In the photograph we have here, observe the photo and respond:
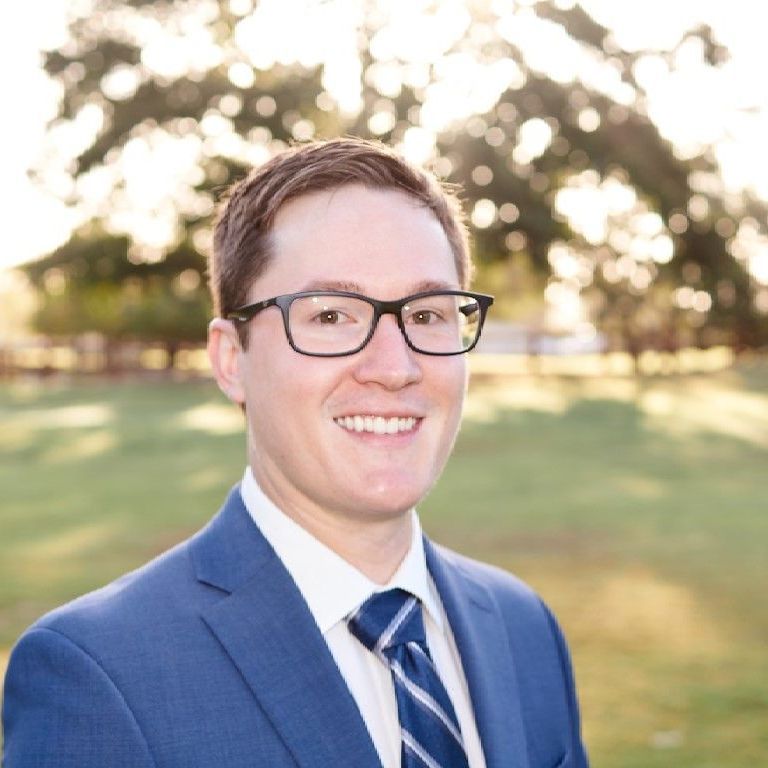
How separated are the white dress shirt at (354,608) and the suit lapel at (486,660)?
3 cm

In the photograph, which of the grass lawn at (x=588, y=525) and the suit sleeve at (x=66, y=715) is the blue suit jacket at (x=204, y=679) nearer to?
the suit sleeve at (x=66, y=715)

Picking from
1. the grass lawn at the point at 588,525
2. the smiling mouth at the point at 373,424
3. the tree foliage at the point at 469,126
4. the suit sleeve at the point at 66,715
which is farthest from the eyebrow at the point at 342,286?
the tree foliage at the point at 469,126

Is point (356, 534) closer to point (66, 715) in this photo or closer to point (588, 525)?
point (66, 715)

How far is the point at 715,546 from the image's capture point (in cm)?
1005

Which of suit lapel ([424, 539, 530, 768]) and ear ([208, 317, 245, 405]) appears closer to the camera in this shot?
suit lapel ([424, 539, 530, 768])

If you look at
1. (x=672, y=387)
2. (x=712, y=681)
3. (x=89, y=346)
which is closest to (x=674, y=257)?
(x=712, y=681)

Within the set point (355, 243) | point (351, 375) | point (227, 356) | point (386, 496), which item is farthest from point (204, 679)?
point (355, 243)

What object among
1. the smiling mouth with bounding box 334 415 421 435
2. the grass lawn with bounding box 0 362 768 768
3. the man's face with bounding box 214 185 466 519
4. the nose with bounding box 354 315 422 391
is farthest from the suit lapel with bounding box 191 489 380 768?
the grass lawn with bounding box 0 362 768 768

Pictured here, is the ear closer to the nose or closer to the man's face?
the man's face

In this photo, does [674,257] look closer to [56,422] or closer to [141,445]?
[141,445]

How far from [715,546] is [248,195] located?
8777mm

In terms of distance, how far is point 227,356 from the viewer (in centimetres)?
226

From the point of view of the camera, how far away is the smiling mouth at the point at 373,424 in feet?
6.61

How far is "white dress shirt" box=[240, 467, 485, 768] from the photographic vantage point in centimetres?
197
